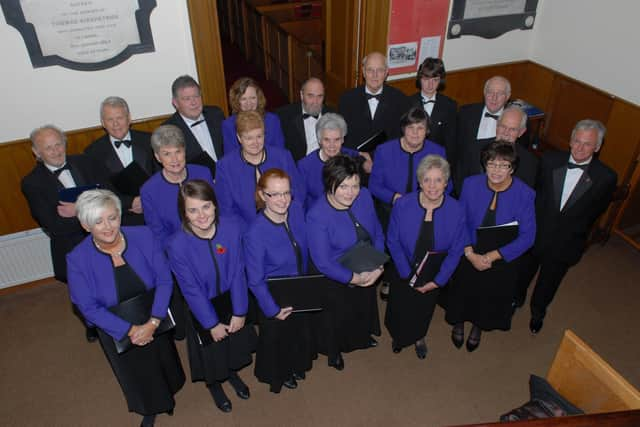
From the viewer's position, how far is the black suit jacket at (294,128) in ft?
14.5

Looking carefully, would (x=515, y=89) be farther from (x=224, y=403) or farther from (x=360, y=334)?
(x=224, y=403)

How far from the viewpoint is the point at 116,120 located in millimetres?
3797

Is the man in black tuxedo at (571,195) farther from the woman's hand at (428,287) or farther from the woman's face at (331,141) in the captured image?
the woman's face at (331,141)

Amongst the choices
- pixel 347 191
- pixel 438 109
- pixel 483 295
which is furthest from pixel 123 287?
pixel 438 109

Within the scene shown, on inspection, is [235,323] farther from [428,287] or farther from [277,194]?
[428,287]

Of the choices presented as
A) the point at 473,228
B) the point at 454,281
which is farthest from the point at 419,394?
the point at 473,228

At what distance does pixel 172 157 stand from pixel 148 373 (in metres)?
1.49

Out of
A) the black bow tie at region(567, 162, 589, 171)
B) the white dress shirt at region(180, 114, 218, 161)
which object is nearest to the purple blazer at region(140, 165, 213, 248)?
the white dress shirt at region(180, 114, 218, 161)

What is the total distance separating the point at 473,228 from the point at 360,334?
1.22m

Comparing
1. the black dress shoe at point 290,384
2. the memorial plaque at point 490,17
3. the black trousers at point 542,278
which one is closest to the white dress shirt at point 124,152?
the black dress shoe at point 290,384

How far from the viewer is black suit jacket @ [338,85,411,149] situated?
461cm

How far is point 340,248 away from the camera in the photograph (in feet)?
10.7

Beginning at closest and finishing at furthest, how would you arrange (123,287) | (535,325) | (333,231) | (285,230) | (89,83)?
(123,287) → (285,230) → (333,231) → (535,325) → (89,83)

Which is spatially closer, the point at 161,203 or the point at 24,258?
the point at 161,203
